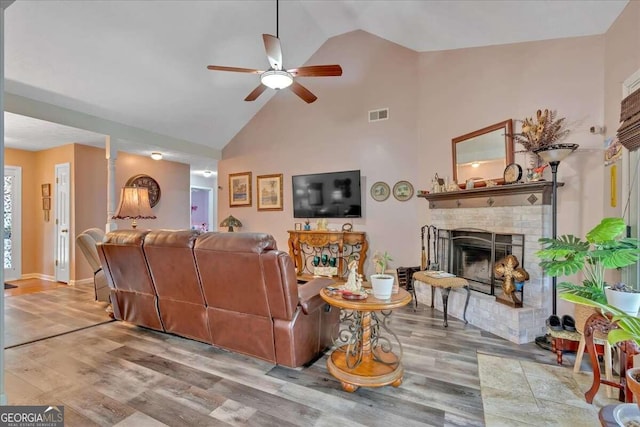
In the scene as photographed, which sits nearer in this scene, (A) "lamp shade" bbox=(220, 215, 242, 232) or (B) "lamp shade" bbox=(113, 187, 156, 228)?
(B) "lamp shade" bbox=(113, 187, 156, 228)

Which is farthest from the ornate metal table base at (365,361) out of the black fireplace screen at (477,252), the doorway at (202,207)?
the doorway at (202,207)

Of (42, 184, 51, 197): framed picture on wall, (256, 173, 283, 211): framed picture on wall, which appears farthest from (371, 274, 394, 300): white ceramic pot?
(42, 184, 51, 197): framed picture on wall

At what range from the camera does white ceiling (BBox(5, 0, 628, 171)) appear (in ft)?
10.3

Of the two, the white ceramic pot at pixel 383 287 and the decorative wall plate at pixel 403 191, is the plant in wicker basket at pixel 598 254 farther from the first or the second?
the decorative wall plate at pixel 403 191

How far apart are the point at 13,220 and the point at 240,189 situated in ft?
14.2

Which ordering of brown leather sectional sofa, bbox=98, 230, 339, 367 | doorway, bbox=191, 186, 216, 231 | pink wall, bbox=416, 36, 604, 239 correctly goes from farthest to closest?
doorway, bbox=191, 186, 216, 231
pink wall, bbox=416, 36, 604, 239
brown leather sectional sofa, bbox=98, 230, 339, 367

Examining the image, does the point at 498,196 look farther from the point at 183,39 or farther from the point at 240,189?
the point at 240,189

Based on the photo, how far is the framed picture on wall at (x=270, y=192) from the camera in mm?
6156

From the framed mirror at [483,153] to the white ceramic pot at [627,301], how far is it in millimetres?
1875

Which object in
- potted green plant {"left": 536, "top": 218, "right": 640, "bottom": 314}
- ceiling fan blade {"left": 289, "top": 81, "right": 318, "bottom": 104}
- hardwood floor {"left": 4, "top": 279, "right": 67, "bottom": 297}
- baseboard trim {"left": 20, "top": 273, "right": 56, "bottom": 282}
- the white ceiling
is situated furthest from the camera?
baseboard trim {"left": 20, "top": 273, "right": 56, "bottom": 282}

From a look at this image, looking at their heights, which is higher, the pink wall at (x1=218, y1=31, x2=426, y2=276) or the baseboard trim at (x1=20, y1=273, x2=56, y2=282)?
the pink wall at (x1=218, y1=31, x2=426, y2=276)

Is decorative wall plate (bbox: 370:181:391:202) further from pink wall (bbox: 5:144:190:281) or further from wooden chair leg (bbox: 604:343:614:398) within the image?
pink wall (bbox: 5:144:190:281)

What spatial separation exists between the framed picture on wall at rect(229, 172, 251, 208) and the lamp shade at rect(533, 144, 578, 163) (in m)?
5.23

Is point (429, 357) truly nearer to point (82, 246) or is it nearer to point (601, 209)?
point (601, 209)
